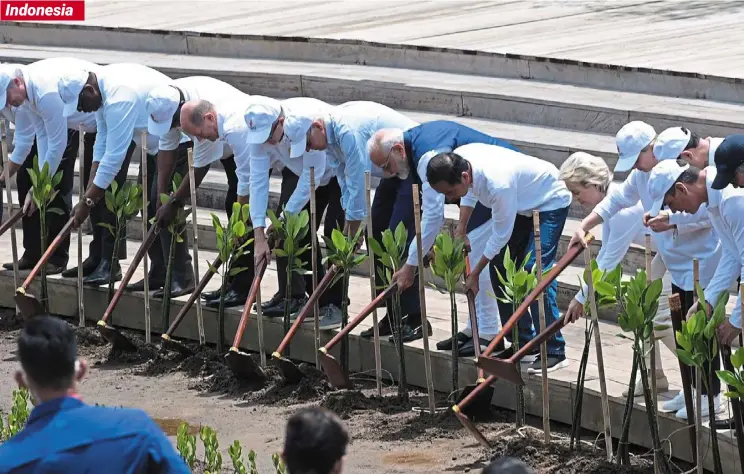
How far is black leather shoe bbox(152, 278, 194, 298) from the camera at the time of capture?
10.3 meters

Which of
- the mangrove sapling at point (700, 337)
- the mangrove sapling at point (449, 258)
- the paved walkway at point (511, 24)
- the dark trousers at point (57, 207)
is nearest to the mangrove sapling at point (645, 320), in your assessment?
the mangrove sapling at point (700, 337)

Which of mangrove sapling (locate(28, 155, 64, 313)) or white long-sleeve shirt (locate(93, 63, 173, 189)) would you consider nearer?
white long-sleeve shirt (locate(93, 63, 173, 189))

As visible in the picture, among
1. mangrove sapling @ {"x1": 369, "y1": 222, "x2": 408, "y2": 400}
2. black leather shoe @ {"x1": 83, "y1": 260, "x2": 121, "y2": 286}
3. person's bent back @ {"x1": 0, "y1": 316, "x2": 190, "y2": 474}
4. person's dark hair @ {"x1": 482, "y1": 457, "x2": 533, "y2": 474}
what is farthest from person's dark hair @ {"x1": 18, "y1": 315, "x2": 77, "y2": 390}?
black leather shoe @ {"x1": 83, "y1": 260, "x2": 121, "y2": 286}

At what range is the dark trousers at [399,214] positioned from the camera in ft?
29.0

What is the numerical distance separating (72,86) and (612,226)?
407 centimetres

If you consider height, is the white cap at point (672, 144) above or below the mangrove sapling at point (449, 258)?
above

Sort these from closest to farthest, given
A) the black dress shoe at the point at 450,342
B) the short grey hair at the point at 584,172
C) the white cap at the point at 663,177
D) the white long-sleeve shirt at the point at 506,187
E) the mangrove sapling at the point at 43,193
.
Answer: the white cap at the point at 663,177
the short grey hair at the point at 584,172
the white long-sleeve shirt at the point at 506,187
the black dress shoe at the point at 450,342
the mangrove sapling at the point at 43,193

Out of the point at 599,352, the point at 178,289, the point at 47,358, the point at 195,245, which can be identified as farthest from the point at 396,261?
the point at 47,358

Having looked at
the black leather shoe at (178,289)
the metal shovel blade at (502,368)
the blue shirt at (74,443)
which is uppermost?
the blue shirt at (74,443)

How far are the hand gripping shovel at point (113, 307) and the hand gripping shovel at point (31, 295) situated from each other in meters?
0.61

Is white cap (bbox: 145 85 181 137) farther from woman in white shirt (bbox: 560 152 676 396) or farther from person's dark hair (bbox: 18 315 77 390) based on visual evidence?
person's dark hair (bbox: 18 315 77 390)

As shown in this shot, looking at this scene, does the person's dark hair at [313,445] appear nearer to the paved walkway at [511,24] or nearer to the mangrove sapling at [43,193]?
the mangrove sapling at [43,193]

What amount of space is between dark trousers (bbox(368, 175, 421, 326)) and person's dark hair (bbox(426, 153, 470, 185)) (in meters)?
0.96

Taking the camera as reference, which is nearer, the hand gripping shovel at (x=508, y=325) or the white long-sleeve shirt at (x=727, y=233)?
the white long-sleeve shirt at (x=727, y=233)
